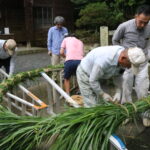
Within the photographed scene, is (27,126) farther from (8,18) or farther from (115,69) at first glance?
(8,18)

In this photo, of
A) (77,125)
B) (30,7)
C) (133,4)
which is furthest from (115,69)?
(30,7)

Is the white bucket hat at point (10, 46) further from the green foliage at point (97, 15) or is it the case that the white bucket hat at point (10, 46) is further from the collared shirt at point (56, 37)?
the green foliage at point (97, 15)

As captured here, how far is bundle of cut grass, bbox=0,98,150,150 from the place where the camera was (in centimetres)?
278

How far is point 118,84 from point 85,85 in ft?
1.32

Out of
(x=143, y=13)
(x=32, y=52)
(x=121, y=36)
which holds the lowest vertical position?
(x=32, y=52)

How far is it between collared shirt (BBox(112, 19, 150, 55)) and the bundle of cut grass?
71.0 inches

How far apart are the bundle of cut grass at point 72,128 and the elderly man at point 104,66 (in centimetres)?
43

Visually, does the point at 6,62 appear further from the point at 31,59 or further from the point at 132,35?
the point at 31,59

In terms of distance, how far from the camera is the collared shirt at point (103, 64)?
338 cm

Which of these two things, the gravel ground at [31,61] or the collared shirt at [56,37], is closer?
the collared shirt at [56,37]

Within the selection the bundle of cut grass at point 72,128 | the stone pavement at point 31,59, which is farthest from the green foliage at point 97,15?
the bundle of cut grass at point 72,128

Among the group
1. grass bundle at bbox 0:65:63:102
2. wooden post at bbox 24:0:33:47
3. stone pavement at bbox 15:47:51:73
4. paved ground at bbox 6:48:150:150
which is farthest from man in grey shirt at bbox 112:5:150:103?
wooden post at bbox 24:0:33:47

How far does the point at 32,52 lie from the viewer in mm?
15539

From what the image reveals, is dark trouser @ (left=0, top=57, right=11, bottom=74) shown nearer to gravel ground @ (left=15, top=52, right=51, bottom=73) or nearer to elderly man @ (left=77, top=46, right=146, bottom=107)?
elderly man @ (left=77, top=46, right=146, bottom=107)
